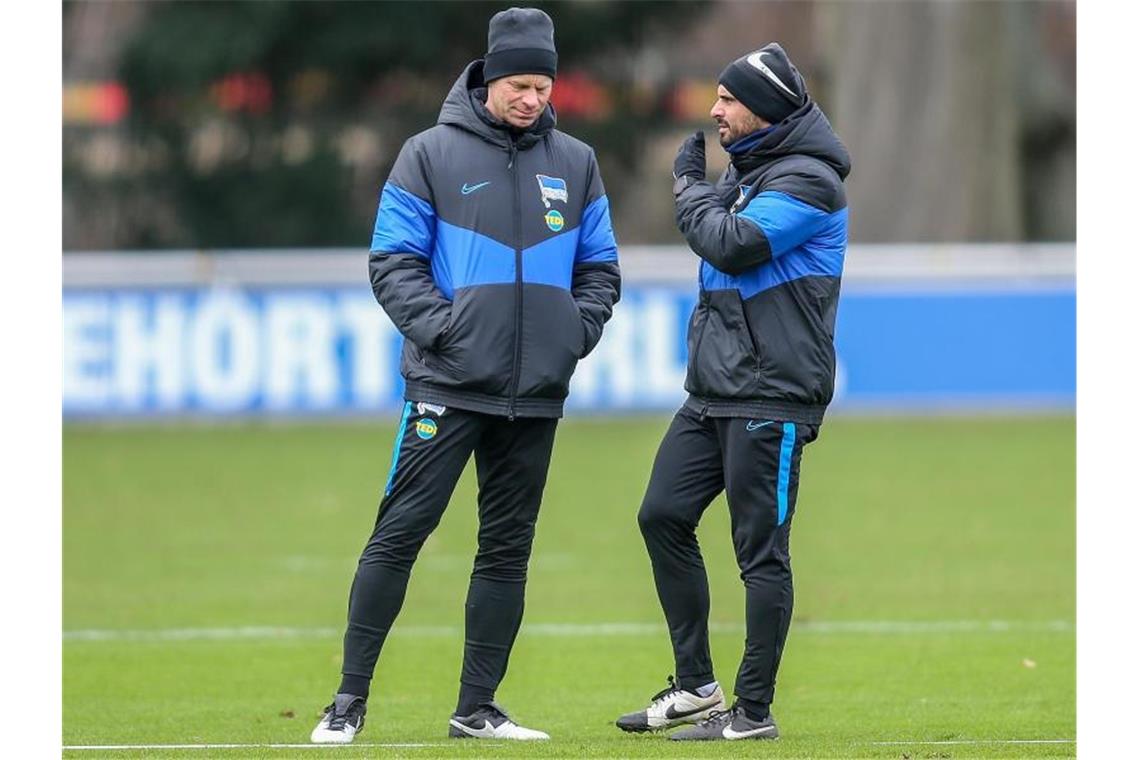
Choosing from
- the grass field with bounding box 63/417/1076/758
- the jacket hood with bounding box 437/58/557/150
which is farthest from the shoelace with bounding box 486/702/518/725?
the jacket hood with bounding box 437/58/557/150

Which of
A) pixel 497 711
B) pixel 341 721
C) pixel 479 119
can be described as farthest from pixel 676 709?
pixel 479 119

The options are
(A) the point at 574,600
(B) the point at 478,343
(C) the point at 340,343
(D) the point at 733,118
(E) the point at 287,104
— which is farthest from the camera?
(E) the point at 287,104

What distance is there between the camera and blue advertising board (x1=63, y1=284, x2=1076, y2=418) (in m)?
19.7

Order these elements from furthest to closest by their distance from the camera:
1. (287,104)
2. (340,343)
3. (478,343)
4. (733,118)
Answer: (287,104)
(340,343)
(733,118)
(478,343)

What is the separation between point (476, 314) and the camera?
676 cm

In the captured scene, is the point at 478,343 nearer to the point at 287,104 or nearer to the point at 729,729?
the point at 729,729

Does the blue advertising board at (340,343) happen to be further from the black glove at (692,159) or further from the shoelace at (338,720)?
the shoelace at (338,720)

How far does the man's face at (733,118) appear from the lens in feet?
22.4

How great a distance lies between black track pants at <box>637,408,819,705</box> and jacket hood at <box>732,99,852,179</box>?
834 mm

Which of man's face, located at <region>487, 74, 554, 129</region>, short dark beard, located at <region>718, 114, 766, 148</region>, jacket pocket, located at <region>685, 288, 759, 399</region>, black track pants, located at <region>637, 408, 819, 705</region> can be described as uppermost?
man's face, located at <region>487, 74, 554, 129</region>

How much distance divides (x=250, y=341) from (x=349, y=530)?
6.00 meters

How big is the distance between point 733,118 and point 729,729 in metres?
1.89

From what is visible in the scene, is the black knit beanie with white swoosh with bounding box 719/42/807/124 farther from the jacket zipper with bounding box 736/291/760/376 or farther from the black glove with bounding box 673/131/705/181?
the jacket zipper with bounding box 736/291/760/376

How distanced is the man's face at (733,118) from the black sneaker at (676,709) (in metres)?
1.76
